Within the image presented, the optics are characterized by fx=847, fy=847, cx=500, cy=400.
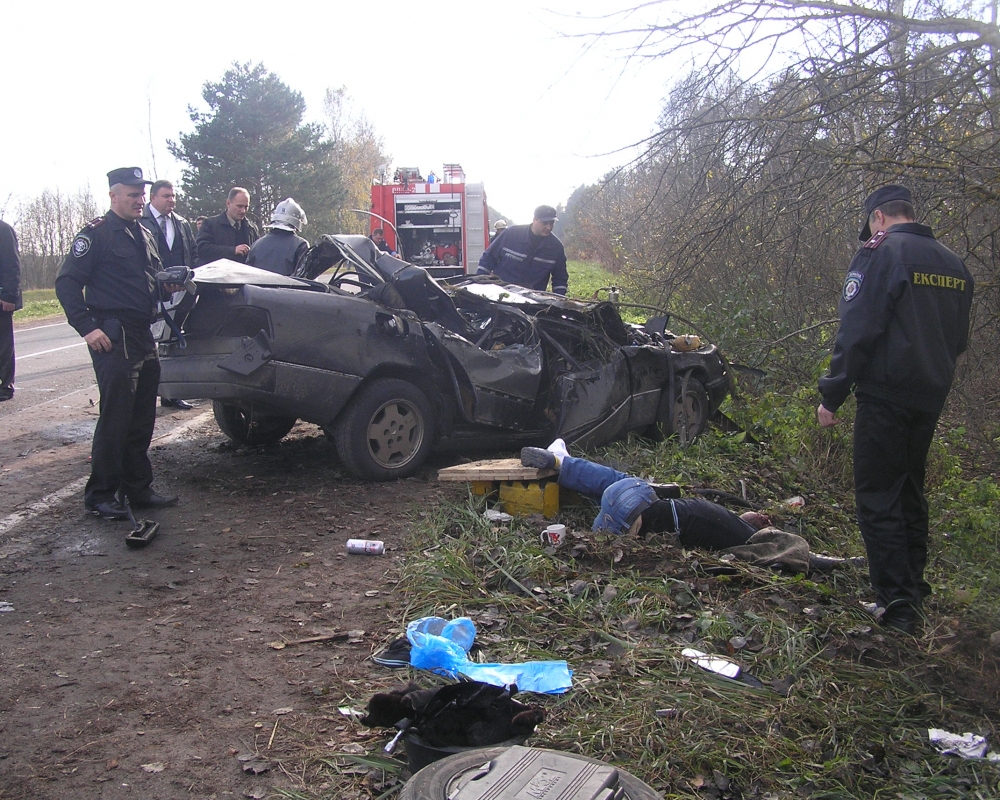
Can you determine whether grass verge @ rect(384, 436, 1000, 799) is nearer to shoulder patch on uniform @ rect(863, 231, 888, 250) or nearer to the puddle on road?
shoulder patch on uniform @ rect(863, 231, 888, 250)

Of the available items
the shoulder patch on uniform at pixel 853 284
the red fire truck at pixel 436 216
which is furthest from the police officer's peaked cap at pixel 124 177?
the red fire truck at pixel 436 216

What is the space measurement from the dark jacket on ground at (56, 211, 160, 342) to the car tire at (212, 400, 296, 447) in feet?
4.24

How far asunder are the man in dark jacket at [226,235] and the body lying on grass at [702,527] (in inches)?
196

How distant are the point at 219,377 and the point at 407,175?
15.8m

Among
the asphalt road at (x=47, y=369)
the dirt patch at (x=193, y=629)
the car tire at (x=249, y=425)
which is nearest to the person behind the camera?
the dirt patch at (x=193, y=629)

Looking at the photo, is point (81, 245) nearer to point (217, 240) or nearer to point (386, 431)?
point (386, 431)

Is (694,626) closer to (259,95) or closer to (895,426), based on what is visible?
(895,426)

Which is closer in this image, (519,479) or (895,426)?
(895,426)

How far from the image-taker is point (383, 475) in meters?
5.72

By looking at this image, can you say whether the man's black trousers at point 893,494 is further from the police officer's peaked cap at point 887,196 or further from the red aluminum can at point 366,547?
the red aluminum can at point 366,547

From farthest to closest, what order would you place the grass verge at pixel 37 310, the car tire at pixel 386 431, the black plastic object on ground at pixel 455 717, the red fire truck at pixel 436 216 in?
the red fire truck at pixel 436 216 → the grass verge at pixel 37 310 → the car tire at pixel 386 431 → the black plastic object on ground at pixel 455 717

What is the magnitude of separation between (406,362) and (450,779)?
385 centimetres

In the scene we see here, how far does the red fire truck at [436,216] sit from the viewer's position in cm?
1964

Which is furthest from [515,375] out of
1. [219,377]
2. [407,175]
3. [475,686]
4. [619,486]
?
[407,175]
